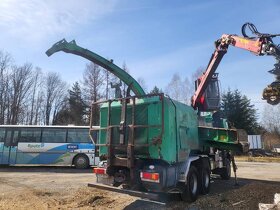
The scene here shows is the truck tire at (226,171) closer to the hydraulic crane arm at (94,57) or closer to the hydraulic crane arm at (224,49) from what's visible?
the hydraulic crane arm at (224,49)

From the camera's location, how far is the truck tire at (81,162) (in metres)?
21.2

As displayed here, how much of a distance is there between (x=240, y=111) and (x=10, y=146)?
33.4m

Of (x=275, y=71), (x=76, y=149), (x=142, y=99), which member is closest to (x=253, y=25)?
(x=275, y=71)

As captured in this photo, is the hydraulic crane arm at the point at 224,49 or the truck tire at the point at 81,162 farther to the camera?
the truck tire at the point at 81,162

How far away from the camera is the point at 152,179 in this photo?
862cm

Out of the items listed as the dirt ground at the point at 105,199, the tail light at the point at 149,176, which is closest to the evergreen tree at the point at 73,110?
the dirt ground at the point at 105,199

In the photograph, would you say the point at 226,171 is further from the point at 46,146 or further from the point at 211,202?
the point at 46,146

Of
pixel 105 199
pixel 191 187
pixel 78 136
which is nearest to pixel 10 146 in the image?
pixel 78 136

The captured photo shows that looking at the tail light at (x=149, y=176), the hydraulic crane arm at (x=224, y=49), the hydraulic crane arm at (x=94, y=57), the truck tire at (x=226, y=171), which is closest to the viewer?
the tail light at (x=149, y=176)

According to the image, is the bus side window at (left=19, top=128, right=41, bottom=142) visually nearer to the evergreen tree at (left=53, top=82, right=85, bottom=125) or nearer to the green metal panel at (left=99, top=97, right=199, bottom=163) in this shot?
the green metal panel at (left=99, top=97, right=199, bottom=163)

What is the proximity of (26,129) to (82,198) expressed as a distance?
12547mm

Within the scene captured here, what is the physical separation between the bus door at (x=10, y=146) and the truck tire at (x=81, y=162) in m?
3.77

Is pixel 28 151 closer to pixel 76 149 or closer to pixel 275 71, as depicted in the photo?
pixel 76 149

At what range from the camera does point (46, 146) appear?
21.1 m
